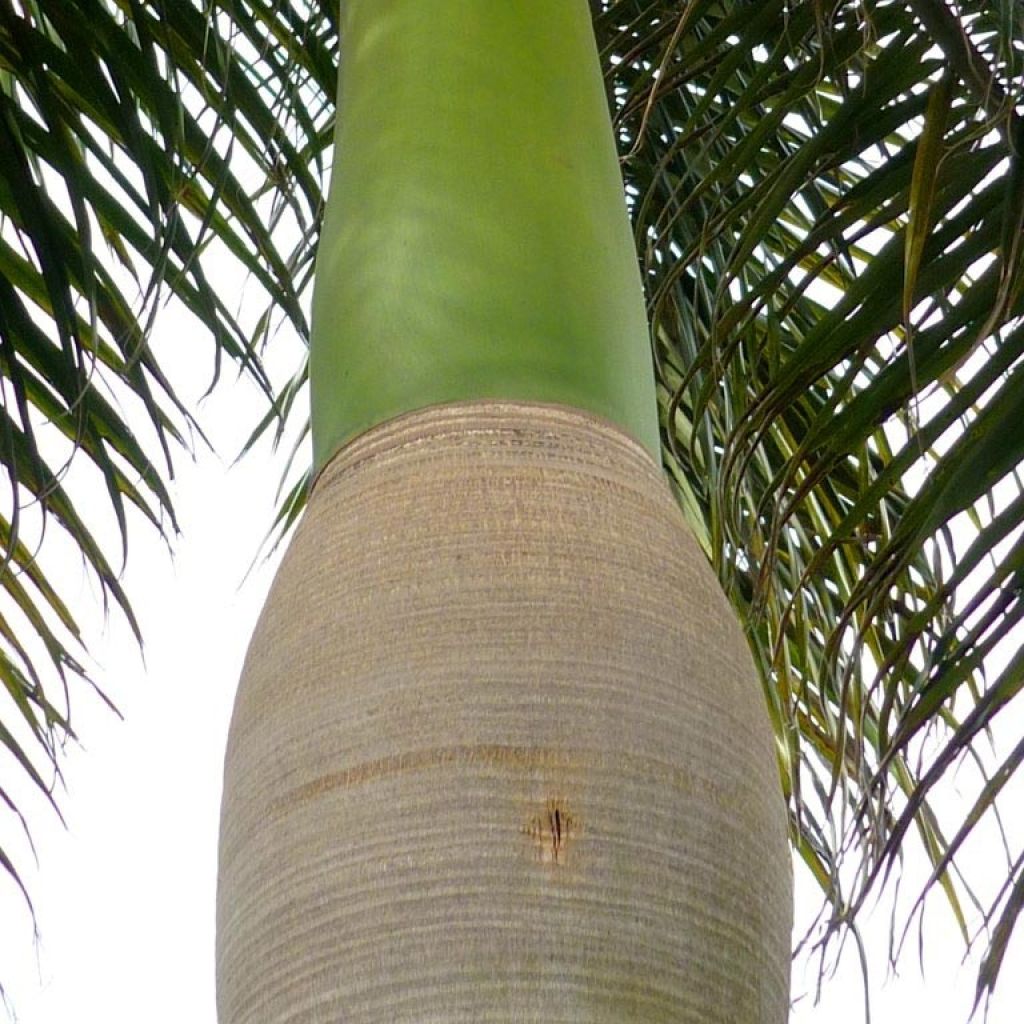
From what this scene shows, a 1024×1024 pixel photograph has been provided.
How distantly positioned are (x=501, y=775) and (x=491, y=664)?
0.04m

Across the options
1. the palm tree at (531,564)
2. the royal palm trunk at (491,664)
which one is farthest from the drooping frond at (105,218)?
the royal palm trunk at (491,664)

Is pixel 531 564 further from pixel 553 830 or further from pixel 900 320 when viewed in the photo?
pixel 900 320

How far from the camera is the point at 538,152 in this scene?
2.12 ft

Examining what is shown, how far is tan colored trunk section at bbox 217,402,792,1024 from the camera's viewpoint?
45cm

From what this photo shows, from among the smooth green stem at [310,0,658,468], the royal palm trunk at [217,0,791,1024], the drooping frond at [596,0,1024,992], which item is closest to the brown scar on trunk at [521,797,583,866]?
the royal palm trunk at [217,0,791,1024]

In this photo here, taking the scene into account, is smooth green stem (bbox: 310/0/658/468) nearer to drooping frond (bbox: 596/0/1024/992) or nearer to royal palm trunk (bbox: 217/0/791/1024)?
royal palm trunk (bbox: 217/0/791/1024)

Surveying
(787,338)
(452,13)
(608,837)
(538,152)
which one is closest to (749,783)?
(608,837)

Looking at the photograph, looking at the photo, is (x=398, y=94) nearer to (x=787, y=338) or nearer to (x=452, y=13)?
(x=452, y=13)

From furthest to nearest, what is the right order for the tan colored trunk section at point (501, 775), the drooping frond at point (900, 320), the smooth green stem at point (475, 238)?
the drooping frond at point (900, 320) → the smooth green stem at point (475, 238) → the tan colored trunk section at point (501, 775)

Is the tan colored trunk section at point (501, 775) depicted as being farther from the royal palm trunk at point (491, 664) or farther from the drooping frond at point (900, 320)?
the drooping frond at point (900, 320)

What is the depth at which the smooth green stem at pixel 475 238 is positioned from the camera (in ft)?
1.97

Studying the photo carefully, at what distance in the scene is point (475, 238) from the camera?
0.62 meters

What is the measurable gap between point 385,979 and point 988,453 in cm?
54

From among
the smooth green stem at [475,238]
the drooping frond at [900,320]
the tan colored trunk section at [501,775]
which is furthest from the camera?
the drooping frond at [900,320]
